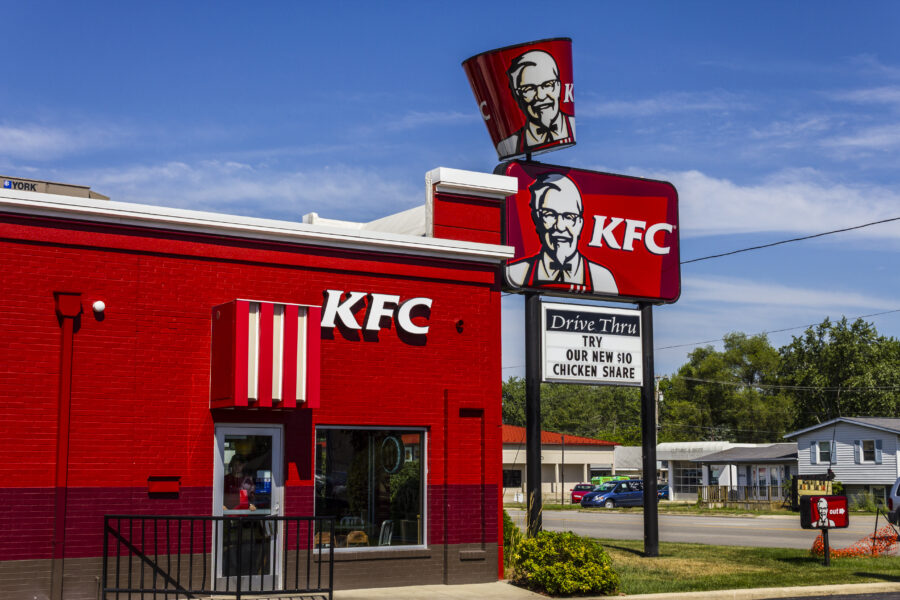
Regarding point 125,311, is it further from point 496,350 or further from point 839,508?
point 839,508

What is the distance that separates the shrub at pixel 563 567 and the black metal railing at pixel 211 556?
11.0 feet

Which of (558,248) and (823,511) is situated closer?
(558,248)

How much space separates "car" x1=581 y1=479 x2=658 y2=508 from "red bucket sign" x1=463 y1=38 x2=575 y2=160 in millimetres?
46880

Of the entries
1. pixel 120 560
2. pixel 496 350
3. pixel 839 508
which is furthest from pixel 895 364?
pixel 120 560

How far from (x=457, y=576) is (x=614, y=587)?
267 centimetres

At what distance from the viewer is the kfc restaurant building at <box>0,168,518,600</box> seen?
14500 millimetres

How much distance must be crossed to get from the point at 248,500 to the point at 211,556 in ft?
3.52

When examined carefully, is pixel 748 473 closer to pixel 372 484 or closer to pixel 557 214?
pixel 557 214

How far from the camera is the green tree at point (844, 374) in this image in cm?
9294

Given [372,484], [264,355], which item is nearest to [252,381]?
[264,355]

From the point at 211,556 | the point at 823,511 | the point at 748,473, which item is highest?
the point at 823,511

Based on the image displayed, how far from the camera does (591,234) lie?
71.3ft

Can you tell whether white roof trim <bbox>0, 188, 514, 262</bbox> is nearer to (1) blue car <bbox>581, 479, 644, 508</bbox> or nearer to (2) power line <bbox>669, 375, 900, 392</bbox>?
(1) blue car <bbox>581, 479, 644, 508</bbox>

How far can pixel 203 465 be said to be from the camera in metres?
15.6
